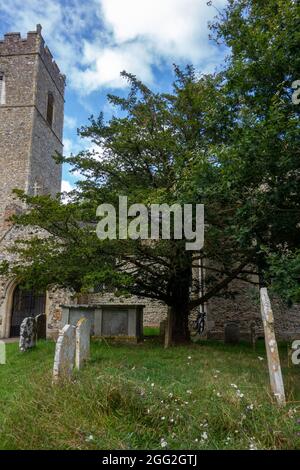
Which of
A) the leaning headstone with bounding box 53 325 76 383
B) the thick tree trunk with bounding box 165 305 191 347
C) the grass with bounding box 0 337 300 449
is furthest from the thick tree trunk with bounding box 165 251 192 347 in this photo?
the grass with bounding box 0 337 300 449

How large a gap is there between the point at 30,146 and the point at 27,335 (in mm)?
16070

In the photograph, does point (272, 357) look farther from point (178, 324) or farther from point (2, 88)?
point (2, 88)

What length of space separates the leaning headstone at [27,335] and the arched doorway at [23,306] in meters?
5.72

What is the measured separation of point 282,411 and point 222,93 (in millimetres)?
6939

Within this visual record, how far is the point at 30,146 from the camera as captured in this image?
75.4ft

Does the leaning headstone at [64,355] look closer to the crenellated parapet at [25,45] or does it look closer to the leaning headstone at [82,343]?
the leaning headstone at [82,343]

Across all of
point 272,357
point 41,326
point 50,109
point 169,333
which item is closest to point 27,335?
point 41,326

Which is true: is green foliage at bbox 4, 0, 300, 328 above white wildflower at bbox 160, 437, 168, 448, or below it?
above

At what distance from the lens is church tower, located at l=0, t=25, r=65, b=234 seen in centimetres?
2264

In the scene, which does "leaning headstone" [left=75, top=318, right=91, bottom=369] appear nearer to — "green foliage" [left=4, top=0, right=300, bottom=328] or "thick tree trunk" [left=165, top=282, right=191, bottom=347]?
"green foliage" [left=4, top=0, right=300, bottom=328]

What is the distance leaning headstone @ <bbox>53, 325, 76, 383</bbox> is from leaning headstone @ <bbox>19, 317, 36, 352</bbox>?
4.62 meters

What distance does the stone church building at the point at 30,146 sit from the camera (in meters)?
15.9

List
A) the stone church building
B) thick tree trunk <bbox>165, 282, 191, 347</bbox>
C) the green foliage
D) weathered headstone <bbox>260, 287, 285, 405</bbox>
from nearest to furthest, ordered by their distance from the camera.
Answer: weathered headstone <bbox>260, 287, 285, 405</bbox> → the green foliage → thick tree trunk <bbox>165, 282, 191, 347</bbox> → the stone church building

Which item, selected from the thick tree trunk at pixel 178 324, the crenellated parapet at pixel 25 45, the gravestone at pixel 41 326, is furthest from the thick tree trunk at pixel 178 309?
the crenellated parapet at pixel 25 45
